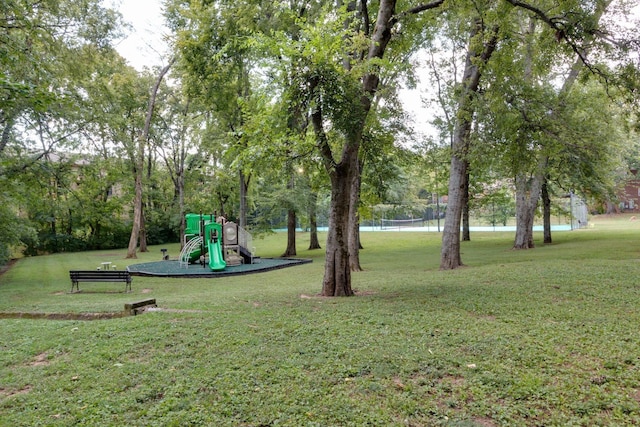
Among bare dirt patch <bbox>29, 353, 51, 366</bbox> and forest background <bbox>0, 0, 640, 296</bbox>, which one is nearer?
bare dirt patch <bbox>29, 353, 51, 366</bbox>

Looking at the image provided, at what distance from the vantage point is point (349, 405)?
A: 10.2 ft

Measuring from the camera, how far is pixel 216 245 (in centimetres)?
1764

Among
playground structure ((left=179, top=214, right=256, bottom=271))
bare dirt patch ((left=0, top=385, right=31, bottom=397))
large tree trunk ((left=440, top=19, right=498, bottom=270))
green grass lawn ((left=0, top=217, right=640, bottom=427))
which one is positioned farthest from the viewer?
playground structure ((left=179, top=214, right=256, bottom=271))

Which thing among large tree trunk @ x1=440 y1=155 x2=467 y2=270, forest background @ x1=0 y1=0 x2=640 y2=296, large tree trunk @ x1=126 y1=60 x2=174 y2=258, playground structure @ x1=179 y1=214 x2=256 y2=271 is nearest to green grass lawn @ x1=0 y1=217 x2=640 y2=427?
forest background @ x1=0 y1=0 x2=640 y2=296

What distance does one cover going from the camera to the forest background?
7426 mm

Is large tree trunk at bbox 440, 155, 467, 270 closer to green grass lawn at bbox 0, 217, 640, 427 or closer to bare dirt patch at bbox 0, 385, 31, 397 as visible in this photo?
green grass lawn at bbox 0, 217, 640, 427

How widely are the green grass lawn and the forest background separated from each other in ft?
10.8

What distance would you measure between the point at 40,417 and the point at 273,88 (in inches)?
225

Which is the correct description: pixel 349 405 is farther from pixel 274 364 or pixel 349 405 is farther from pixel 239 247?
pixel 239 247

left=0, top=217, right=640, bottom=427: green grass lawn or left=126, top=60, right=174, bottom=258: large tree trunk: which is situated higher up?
left=126, top=60, right=174, bottom=258: large tree trunk

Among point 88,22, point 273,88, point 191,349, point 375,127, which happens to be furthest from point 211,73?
point 191,349

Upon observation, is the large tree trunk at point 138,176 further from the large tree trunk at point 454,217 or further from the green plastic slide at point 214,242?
the large tree trunk at point 454,217

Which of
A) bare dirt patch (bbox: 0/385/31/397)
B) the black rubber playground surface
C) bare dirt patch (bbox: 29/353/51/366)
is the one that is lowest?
the black rubber playground surface

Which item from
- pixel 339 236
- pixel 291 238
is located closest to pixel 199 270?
pixel 291 238
